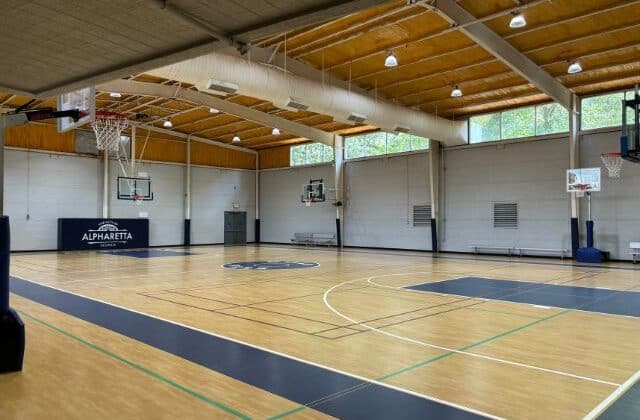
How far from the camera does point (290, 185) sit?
101ft

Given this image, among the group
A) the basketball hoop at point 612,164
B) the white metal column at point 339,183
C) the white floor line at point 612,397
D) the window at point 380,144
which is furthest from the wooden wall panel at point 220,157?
the white floor line at point 612,397

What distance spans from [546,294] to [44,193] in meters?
22.9

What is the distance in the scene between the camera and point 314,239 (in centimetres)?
2861

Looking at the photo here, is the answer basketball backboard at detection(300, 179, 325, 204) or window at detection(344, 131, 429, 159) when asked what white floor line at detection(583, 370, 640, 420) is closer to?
window at detection(344, 131, 429, 159)

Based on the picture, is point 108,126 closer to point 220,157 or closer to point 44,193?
point 44,193

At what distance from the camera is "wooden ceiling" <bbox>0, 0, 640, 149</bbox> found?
13102mm

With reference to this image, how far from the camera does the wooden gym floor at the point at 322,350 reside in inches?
162

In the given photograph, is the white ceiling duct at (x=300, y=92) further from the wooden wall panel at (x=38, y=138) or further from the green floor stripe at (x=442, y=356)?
the wooden wall panel at (x=38, y=138)

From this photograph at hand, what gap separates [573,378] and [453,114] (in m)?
19.1

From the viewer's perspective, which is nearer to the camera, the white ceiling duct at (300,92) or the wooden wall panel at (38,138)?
the white ceiling duct at (300,92)

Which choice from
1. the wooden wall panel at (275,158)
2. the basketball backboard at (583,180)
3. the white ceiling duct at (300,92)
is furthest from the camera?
the wooden wall panel at (275,158)

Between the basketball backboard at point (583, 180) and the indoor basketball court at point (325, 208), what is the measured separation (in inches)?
3.2

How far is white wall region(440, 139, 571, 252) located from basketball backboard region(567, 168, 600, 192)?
1421 millimetres

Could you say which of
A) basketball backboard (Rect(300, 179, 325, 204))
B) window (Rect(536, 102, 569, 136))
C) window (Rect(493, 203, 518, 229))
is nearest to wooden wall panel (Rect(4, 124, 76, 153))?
basketball backboard (Rect(300, 179, 325, 204))
